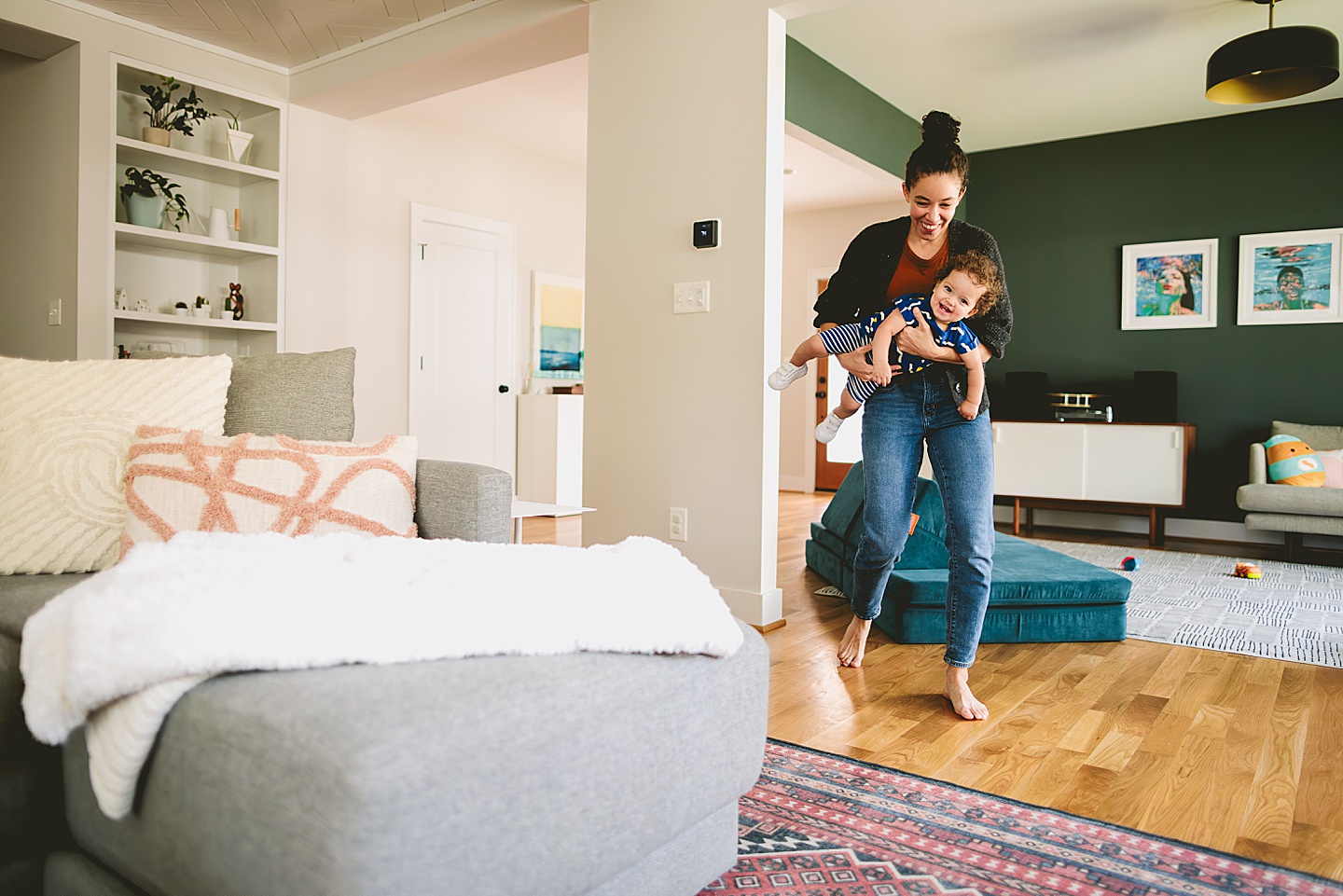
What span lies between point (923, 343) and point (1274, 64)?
9.28 ft

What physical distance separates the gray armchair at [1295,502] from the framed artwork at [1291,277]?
0.70 metres

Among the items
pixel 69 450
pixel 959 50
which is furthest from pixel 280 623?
pixel 959 50

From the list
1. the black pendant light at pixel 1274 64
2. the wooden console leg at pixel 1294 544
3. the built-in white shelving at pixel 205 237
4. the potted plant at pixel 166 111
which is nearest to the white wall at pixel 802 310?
the wooden console leg at pixel 1294 544

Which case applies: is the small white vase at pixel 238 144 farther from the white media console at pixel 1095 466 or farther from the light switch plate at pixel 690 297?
the white media console at pixel 1095 466

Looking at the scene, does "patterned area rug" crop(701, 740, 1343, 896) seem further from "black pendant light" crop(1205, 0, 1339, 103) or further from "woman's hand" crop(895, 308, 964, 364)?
"black pendant light" crop(1205, 0, 1339, 103)

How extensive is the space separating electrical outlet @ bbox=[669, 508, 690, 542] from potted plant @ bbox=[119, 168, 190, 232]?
119 inches

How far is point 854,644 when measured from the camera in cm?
254

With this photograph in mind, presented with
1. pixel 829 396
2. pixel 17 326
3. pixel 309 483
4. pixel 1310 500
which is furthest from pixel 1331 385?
pixel 17 326

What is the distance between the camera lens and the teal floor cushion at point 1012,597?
2801mm

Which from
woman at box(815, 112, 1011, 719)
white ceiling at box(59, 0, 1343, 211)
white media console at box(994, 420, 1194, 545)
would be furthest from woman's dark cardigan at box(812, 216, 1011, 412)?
white media console at box(994, 420, 1194, 545)

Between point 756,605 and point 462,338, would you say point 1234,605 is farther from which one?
point 462,338

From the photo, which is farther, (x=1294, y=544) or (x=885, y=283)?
(x=1294, y=544)

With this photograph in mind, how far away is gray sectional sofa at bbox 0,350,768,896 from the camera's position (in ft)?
2.50

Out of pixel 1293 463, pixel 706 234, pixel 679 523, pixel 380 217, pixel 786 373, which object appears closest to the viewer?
pixel 786 373
